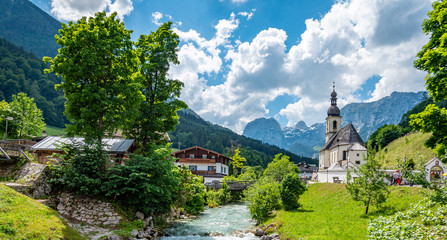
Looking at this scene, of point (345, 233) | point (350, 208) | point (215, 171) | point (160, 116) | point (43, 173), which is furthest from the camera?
point (215, 171)

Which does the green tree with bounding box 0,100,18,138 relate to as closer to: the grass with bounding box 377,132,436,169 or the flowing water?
the flowing water

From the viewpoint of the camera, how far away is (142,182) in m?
18.5

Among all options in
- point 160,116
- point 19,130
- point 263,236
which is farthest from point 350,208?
point 19,130

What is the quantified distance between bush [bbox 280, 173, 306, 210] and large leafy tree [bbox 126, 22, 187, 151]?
12474 millimetres

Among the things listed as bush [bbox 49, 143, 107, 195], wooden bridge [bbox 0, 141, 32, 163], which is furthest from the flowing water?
wooden bridge [bbox 0, 141, 32, 163]

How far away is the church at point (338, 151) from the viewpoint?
47.2 metres

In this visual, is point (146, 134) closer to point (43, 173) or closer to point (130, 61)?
point (130, 61)

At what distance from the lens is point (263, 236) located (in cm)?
1917

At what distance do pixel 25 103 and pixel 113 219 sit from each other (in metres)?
46.0

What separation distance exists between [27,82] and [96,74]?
122 metres

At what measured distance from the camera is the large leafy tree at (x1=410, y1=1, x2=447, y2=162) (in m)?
12.9

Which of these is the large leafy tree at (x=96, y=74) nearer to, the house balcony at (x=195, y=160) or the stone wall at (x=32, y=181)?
the stone wall at (x=32, y=181)

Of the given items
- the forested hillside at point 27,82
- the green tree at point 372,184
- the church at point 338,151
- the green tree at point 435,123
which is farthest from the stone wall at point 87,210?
the forested hillside at point 27,82

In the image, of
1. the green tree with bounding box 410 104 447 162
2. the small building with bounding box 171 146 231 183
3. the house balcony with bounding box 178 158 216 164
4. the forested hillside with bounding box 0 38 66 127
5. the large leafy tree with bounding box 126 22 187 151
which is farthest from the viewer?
the forested hillside with bounding box 0 38 66 127
